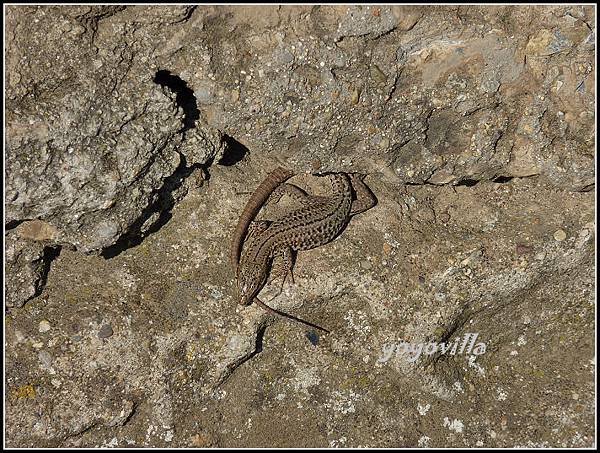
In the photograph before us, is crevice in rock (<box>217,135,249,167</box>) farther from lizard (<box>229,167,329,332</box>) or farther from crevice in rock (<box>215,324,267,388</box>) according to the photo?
crevice in rock (<box>215,324,267,388</box>)

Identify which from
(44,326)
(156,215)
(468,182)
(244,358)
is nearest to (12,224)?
(44,326)

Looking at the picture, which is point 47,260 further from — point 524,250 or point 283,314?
point 524,250

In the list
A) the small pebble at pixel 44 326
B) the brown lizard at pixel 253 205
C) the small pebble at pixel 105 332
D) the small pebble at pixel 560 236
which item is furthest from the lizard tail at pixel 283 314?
the small pebble at pixel 560 236

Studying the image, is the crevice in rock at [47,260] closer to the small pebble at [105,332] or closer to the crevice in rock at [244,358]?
the small pebble at [105,332]

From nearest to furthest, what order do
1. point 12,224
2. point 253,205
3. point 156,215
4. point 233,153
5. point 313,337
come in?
point 12,224 < point 156,215 < point 253,205 < point 233,153 < point 313,337

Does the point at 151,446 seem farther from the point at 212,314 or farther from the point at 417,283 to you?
the point at 417,283

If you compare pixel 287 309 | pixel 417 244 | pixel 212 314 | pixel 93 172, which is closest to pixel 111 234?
pixel 93 172

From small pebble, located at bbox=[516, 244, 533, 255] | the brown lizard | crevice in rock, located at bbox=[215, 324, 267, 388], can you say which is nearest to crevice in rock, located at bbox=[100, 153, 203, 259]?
the brown lizard
